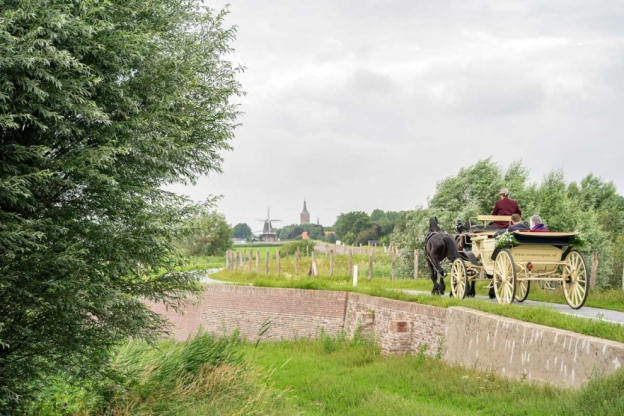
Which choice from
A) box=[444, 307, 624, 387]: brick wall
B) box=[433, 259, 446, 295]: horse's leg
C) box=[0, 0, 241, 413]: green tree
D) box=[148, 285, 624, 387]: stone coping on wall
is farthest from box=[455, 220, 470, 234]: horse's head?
box=[0, 0, 241, 413]: green tree

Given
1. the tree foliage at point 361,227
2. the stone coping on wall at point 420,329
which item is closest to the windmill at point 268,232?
the tree foliage at point 361,227

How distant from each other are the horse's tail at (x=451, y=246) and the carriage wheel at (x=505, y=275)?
7.07 feet

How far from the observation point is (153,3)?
1125 centimetres

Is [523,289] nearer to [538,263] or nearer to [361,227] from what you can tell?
[538,263]

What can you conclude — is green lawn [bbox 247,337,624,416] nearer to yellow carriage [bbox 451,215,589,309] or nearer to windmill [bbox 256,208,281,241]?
yellow carriage [bbox 451,215,589,309]

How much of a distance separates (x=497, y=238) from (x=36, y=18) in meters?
9.03

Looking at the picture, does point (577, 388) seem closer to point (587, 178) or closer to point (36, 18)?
point (36, 18)

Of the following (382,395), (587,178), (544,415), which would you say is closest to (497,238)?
(382,395)

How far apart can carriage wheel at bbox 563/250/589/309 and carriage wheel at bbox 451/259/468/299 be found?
7.72 feet

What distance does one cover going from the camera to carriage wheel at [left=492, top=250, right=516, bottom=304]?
43.9 feet

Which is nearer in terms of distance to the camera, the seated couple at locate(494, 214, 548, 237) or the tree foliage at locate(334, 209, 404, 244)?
the seated couple at locate(494, 214, 548, 237)

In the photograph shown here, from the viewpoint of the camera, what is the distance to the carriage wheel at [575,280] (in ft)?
43.1

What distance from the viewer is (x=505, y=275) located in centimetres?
1375

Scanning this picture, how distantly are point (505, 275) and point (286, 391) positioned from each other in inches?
193
